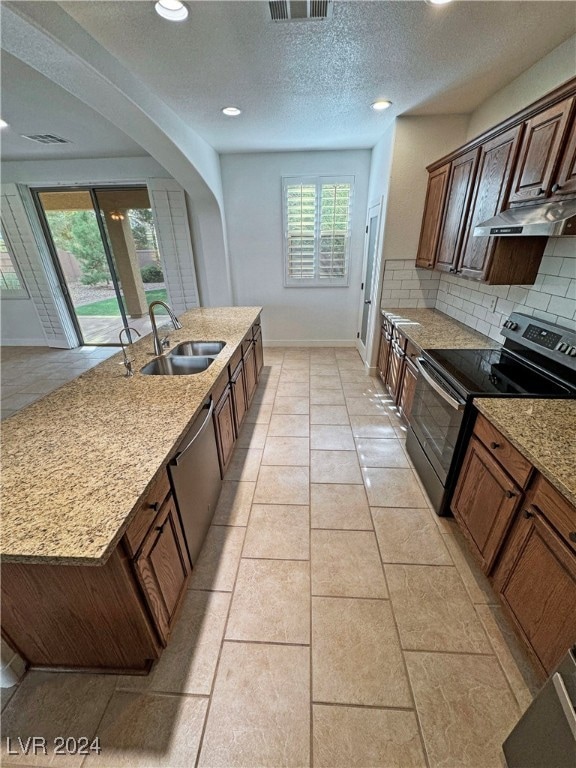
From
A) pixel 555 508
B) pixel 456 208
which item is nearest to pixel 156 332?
pixel 555 508

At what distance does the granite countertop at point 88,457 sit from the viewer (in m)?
0.82

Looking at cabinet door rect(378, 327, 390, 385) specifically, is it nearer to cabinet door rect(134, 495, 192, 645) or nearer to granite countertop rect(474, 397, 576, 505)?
granite countertop rect(474, 397, 576, 505)

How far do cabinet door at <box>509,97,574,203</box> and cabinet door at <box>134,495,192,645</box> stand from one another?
2400 mm

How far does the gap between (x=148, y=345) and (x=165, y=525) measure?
1.50 m

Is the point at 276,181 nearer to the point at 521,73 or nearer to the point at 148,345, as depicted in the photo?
the point at 521,73

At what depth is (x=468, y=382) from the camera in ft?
5.46

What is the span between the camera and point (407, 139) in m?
2.87

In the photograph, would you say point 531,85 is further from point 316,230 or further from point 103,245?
point 103,245

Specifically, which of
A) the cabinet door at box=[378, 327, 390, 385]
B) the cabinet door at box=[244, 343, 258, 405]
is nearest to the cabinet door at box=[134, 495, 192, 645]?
the cabinet door at box=[244, 343, 258, 405]

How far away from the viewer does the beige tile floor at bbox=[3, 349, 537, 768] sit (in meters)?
1.07

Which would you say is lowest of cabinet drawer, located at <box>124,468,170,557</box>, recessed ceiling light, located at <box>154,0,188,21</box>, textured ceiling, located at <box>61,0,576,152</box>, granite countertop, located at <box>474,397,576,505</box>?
cabinet drawer, located at <box>124,468,170,557</box>

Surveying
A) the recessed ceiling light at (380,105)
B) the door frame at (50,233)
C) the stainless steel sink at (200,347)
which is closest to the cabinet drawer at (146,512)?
the stainless steel sink at (200,347)

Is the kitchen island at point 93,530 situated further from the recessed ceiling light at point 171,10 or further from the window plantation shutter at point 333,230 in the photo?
the window plantation shutter at point 333,230

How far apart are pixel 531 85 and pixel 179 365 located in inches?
118
